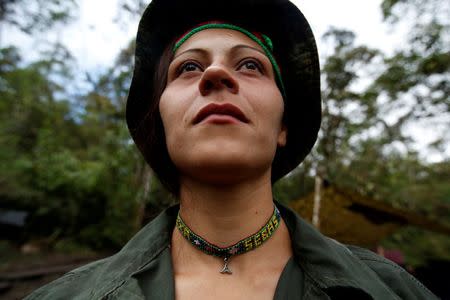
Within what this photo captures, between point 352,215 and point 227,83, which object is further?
point 352,215

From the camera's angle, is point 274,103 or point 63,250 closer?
point 274,103

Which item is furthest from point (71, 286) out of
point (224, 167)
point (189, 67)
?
point (189, 67)

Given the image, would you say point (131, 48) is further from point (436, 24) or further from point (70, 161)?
point (436, 24)

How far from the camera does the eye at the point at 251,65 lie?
161cm

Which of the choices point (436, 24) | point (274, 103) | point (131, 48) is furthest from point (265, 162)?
point (131, 48)

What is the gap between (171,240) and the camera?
64.2 inches

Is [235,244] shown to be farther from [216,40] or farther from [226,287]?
[216,40]

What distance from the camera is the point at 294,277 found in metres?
1.35

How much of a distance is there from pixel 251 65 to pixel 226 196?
690 millimetres

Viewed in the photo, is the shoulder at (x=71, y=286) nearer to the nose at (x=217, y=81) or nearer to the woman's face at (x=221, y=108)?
the woman's face at (x=221, y=108)

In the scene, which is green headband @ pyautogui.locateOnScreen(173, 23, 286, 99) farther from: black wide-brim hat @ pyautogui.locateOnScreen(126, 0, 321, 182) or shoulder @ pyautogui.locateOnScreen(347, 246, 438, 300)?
shoulder @ pyautogui.locateOnScreen(347, 246, 438, 300)

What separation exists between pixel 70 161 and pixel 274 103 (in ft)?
34.6

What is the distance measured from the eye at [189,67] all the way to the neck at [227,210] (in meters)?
0.58

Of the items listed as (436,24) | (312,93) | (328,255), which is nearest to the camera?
(328,255)
